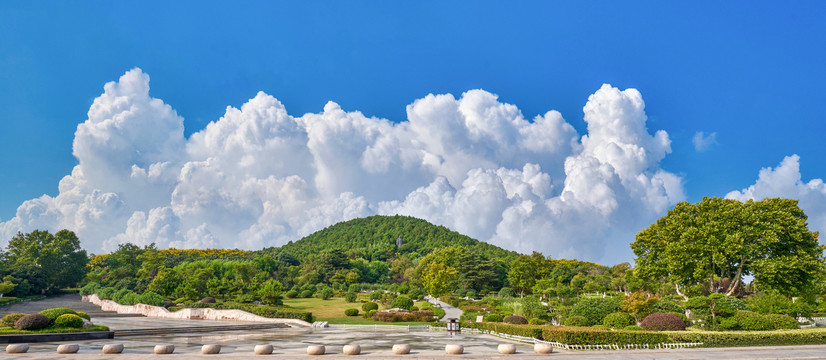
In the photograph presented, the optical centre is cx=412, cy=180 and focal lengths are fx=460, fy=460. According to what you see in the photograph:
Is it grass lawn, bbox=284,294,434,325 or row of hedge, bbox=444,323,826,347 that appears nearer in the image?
row of hedge, bbox=444,323,826,347

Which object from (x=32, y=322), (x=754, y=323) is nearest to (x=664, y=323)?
(x=754, y=323)

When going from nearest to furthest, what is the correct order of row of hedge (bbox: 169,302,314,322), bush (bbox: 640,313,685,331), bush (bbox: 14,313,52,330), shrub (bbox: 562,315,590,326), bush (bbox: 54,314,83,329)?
bush (bbox: 640,313,685,331) < bush (bbox: 14,313,52,330) < bush (bbox: 54,314,83,329) < shrub (bbox: 562,315,590,326) < row of hedge (bbox: 169,302,314,322)

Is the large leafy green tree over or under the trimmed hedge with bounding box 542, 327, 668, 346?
over

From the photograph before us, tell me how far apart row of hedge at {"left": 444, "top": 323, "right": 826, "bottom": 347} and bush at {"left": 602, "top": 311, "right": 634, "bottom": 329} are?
4677mm

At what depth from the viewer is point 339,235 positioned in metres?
179

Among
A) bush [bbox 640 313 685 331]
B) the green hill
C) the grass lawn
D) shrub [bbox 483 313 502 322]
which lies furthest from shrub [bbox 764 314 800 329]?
the green hill

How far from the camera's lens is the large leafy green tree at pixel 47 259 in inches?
3238

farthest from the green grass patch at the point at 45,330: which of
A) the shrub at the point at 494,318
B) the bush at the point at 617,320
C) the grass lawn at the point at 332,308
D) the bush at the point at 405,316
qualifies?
the bush at the point at 617,320

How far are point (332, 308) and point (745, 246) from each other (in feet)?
151

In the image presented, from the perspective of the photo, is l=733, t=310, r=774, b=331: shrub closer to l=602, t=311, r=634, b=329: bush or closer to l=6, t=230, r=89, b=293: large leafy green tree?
l=602, t=311, r=634, b=329: bush

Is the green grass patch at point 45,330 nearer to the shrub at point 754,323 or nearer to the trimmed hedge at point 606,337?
the trimmed hedge at point 606,337

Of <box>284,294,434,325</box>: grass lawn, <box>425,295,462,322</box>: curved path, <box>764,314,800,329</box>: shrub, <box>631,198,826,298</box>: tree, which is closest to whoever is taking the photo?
<box>764,314,800,329</box>: shrub

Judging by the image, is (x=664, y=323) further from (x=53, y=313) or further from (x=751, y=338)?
(x=53, y=313)

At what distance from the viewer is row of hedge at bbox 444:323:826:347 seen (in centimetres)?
2267
